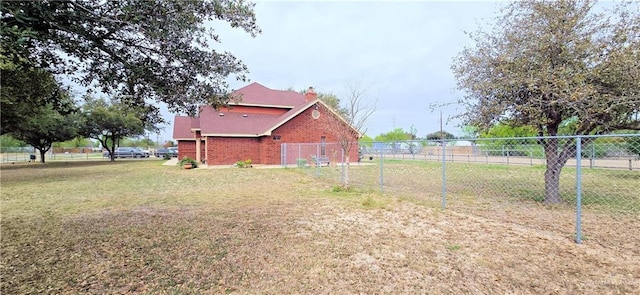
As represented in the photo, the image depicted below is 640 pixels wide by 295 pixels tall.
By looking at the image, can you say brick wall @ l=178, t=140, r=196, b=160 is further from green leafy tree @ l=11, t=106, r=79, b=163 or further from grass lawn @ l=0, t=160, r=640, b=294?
grass lawn @ l=0, t=160, r=640, b=294

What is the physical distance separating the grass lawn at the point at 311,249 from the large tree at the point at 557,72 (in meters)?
2.15

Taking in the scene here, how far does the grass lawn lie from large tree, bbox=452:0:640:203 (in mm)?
2152

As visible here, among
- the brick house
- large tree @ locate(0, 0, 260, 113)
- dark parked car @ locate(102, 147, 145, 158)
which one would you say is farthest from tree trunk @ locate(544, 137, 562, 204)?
dark parked car @ locate(102, 147, 145, 158)

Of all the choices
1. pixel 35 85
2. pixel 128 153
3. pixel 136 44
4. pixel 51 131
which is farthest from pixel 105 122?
pixel 136 44

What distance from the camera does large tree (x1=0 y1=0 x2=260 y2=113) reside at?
11.7ft

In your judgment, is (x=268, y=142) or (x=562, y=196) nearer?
(x=562, y=196)

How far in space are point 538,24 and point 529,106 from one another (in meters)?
1.88

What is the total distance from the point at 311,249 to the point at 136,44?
4.14 metres

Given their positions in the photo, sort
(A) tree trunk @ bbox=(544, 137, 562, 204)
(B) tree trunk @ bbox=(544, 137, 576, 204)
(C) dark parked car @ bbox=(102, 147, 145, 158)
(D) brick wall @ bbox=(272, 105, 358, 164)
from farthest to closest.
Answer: (C) dark parked car @ bbox=(102, 147, 145, 158), (D) brick wall @ bbox=(272, 105, 358, 164), (A) tree trunk @ bbox=(544, 137, 562, 204), (B) tree trunk @ bbox=(544, 137, 576, 204)

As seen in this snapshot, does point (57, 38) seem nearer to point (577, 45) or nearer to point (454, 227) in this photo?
point (454, 227)

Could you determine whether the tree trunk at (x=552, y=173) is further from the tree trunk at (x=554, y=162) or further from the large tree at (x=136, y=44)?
the large tree at (x=136, y=44)

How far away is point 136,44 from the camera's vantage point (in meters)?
4.55

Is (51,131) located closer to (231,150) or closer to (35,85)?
(231,150)

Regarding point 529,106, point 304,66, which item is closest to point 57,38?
point 529,106
